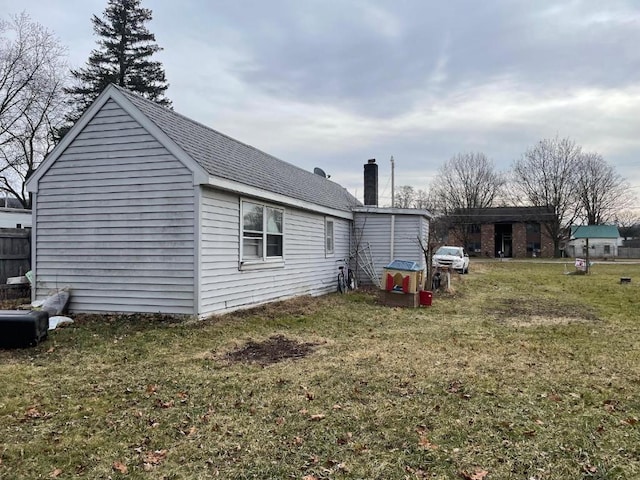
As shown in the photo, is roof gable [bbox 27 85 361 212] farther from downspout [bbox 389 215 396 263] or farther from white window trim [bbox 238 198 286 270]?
downspout [bbox 389 215 396 263]

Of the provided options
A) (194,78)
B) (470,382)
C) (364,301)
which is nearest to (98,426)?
(470,382)

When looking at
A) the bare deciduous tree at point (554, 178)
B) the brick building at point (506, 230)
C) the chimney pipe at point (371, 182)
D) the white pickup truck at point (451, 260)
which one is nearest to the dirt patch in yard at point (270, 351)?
the chimney pipe at point (371, 182)

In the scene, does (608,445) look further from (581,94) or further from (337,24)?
(581,94)

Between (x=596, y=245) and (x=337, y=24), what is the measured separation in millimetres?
53859

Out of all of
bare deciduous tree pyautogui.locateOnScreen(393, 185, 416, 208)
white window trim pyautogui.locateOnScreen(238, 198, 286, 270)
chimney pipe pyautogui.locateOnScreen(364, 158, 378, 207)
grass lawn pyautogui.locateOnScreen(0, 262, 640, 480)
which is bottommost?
grass lawn pyautogui.locateOnScreen(0, 262, 640, 480)

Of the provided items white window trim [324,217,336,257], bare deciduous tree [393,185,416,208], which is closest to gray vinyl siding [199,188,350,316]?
white window trim [324,217,336,257]

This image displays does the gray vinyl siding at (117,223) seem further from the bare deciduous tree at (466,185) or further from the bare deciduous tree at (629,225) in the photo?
the bare deciduous tree at (629,225)

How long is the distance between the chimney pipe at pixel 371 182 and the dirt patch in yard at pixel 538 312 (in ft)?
29.6

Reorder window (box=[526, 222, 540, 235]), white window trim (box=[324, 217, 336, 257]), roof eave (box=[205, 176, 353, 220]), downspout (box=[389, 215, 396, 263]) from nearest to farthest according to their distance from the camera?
roof eave (box=[205, 176, 353, 220])
white window trim (box=[324, 217, 336, 257])
downspout (box=[389, 215, 396, 263])
window (box=[526, 222, 540, 235])

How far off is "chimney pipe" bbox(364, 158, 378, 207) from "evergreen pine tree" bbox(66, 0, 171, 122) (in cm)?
1803

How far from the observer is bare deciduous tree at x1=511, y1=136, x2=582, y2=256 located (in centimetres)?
4878

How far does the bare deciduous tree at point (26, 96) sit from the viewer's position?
2484 cm

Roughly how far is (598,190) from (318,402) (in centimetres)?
5879

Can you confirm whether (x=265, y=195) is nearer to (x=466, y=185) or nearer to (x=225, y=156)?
(x=225, y=156)
